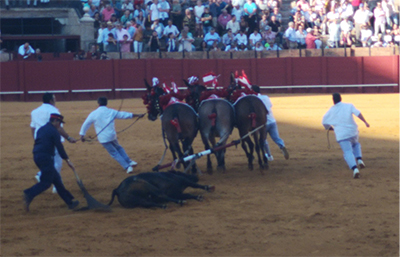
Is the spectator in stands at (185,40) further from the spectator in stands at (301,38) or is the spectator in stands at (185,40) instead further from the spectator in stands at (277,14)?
the spectator in stands at (301,38)

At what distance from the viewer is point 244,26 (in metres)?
25.5

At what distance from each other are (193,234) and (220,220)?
2.20 feet

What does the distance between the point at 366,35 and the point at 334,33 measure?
140 centimetres

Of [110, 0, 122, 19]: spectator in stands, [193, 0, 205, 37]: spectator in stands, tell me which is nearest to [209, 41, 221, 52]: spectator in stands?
[193, 0, 205, 37]: spectator in stands

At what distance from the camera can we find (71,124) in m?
19.0

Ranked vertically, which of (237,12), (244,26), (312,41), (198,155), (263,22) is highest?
(237,12)

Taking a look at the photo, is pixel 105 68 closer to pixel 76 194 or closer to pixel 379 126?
pixel 379 126

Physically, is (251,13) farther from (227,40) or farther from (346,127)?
(346,127)

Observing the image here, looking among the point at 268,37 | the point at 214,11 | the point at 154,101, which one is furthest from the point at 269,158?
the point at 214,11

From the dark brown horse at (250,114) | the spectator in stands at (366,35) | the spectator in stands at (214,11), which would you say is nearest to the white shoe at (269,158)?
the dark brown horse at (250,114)

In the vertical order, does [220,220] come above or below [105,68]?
below

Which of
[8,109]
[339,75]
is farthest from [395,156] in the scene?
[8,109]

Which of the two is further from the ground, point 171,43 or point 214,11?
point 214,11

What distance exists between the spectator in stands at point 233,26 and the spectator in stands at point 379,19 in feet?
18.6
